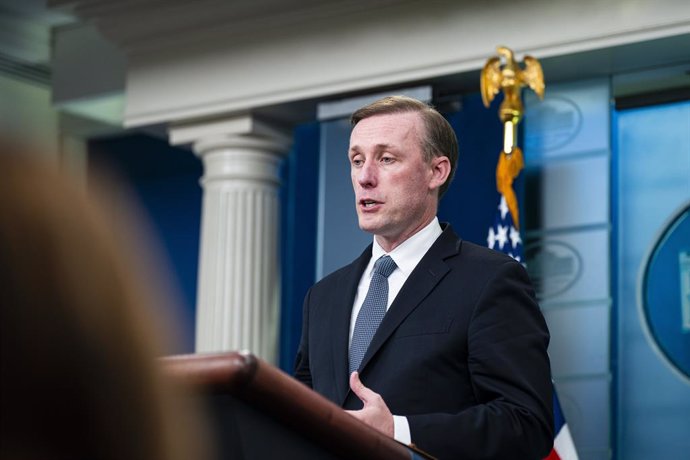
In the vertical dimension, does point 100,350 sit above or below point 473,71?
below

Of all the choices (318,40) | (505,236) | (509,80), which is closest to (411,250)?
(505,236)

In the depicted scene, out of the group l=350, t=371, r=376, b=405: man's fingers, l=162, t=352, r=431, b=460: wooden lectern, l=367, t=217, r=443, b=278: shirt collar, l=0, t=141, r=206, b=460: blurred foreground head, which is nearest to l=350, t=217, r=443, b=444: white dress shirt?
l=367, t=217, r=443, b=278: shirt collar

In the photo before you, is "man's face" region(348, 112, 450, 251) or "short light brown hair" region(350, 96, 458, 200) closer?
"man's face" region(348, 112, 450, 251)

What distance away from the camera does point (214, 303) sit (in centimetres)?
687

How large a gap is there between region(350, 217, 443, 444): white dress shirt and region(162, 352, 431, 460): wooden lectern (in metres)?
1.19

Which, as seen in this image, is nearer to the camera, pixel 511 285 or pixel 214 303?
pixel 511 285

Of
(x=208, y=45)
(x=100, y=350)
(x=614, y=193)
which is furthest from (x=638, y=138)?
(x=100, y=350)

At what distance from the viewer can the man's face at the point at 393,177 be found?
261 centimetres

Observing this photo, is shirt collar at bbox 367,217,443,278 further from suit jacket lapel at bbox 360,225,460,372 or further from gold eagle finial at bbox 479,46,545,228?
gold eagle finial at bbox 479,46,545,228

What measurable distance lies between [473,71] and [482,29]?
8.5 inches

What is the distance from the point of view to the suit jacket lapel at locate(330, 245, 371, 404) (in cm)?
242

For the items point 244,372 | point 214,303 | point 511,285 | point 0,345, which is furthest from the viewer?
point 214,303

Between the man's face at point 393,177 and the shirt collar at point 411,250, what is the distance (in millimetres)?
16

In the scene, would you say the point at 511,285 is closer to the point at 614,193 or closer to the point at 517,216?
the point at 517,216
